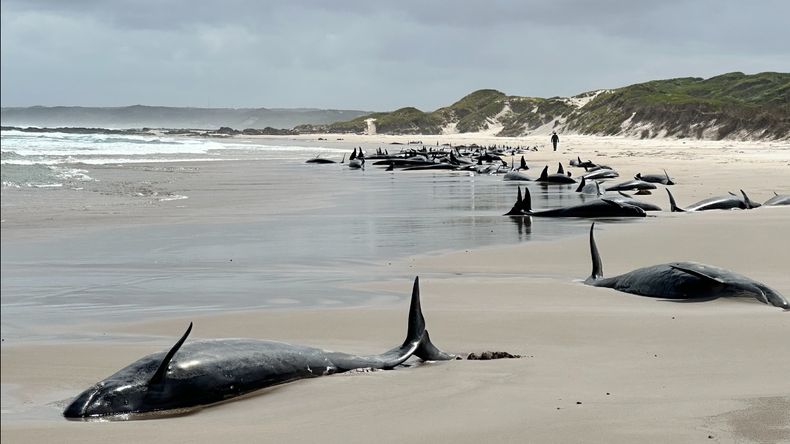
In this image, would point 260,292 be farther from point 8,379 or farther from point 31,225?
point 31,225

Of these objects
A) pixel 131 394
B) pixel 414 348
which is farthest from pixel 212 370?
pixel 414 348

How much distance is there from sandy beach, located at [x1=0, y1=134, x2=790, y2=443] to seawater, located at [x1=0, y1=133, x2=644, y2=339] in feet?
0.51

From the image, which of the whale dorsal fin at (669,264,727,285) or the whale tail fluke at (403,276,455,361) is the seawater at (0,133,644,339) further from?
the whale tail fluke at (403,276,455,361)

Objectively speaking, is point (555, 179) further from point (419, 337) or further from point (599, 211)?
point (419, 337)

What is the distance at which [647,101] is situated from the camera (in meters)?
67.6

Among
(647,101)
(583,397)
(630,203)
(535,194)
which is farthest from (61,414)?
(647,101)

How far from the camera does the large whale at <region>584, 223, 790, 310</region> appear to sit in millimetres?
6402

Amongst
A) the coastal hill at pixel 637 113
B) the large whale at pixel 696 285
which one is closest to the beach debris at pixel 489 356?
the large whale at pixel 696 285

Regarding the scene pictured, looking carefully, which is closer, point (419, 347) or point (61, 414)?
point (61, 414)

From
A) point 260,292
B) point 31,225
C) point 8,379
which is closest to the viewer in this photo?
point 8,379

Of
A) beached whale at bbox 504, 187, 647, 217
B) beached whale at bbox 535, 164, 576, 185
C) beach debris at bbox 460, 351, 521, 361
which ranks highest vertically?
beach debris at bbox 460, 351, 521, 361

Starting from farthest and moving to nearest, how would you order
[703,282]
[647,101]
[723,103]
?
[647,101] < [723,103] < [703,282]

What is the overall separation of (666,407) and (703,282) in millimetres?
3007

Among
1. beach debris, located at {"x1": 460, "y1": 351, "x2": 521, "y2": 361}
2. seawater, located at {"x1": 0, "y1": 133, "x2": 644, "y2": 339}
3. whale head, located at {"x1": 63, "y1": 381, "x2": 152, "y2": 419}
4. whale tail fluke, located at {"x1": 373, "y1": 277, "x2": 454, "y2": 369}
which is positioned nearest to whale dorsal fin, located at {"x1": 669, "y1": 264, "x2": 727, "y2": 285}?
seawater, located at {"x1": 0, "y1": 133, "x2": 644, "y2": 339}
